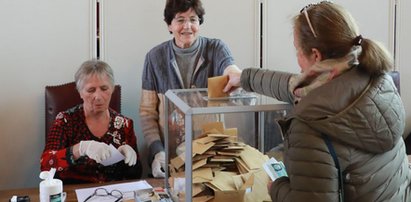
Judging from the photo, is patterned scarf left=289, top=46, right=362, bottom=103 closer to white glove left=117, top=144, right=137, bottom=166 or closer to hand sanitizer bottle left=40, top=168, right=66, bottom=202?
hand sanitizer bottle left=40, top=168, right=66, bottom=202

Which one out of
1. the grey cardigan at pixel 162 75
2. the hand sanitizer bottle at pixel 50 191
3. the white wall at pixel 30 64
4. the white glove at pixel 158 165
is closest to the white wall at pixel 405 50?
the grey cardigan at pixel 162 75

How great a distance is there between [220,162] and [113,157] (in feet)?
2.68

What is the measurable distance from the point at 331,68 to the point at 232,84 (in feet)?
1.26

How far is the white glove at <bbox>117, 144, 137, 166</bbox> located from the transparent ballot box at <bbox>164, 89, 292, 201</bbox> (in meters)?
0.64

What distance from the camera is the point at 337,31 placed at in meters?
1.22

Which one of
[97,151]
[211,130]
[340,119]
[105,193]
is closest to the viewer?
[340,119]

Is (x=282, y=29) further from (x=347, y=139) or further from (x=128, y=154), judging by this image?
(x=347, y=139)

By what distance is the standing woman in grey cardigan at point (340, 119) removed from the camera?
117cm

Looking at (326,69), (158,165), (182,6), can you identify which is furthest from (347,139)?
(182,6)

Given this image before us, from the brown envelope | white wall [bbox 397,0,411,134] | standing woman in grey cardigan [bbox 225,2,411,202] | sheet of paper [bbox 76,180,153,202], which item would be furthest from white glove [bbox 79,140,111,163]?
white wall [bbox 397,0,411,134]

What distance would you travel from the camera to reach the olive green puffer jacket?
116 cm

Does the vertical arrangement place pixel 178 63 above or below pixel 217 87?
above

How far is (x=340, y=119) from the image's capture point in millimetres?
1162

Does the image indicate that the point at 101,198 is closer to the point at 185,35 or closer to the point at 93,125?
the point at 93,125
